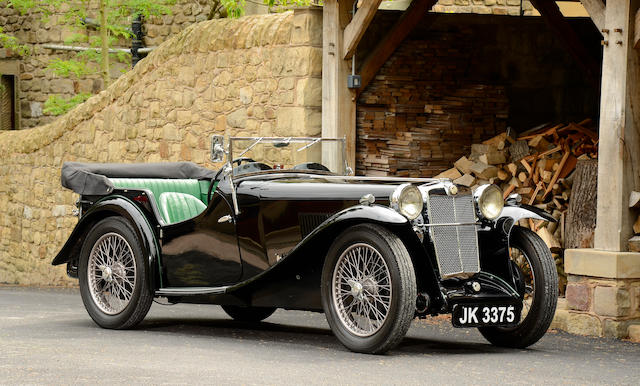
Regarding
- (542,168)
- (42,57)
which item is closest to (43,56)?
(42,57)

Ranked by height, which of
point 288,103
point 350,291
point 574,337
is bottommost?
point 574,337

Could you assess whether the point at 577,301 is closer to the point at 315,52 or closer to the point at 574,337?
the point at 574,337

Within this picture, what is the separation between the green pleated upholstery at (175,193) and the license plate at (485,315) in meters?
2.30

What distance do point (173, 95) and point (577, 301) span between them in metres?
6.03

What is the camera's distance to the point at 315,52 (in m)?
10.4

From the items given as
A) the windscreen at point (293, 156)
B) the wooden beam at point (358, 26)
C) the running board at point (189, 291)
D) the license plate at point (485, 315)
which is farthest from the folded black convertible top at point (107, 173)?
the license plate at point (485, 315)

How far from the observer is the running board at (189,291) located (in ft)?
21.7

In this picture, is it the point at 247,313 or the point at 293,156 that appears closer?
the point at 247,313

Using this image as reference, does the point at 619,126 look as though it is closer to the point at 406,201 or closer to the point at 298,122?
the point at 406,201

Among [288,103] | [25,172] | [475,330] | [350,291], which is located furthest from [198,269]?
[25,172]

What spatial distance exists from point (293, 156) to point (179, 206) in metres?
1.04

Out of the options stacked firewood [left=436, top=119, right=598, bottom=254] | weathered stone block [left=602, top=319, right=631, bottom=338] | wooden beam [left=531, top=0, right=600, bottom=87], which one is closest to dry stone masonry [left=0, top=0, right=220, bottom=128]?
wooden beam [left=531, top=0, right=600, bottom=87]

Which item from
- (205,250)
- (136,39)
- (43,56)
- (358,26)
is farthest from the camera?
(43,56)

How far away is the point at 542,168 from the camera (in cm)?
961
